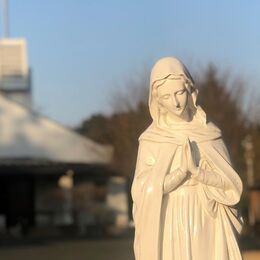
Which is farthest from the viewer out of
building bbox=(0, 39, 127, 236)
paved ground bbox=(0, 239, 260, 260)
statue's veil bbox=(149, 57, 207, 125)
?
building bbox=(0, 39, 127, 236)

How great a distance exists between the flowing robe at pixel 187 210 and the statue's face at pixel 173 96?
0.78 ft

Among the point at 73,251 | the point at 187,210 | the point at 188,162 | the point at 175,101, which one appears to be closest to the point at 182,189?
the point at 187,210

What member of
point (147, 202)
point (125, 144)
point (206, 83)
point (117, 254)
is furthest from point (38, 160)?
point (147, 202)

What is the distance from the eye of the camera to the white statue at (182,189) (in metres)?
5.97

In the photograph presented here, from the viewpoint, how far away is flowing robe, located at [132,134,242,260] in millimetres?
5977

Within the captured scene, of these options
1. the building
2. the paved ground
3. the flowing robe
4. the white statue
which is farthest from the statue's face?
the building

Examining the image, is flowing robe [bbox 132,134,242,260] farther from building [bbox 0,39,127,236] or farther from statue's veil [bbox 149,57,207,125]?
building [bbox 0,39,127,236]

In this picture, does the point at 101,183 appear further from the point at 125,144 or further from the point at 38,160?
the point at 125,144

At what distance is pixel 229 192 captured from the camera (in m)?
6.02

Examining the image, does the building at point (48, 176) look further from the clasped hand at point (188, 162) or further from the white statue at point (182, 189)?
the clasped hand at point (188, 162)

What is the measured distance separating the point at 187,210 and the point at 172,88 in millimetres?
930

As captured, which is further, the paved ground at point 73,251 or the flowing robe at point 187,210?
the paved ground at point 73,251

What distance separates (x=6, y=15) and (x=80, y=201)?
18.5 m

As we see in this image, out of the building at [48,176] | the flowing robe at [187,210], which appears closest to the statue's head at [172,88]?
the flowing robe at [187,210]
